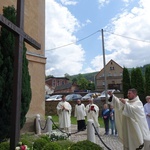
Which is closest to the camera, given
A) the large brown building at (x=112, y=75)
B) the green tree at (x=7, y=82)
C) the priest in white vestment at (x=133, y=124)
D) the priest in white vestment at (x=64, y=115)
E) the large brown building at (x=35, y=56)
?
the priest in white vestment at (x=133, y=124)

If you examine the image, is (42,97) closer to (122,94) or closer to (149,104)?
(149,104)

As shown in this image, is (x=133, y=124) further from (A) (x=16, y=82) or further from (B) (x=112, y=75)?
(B) (x=112, y=75)

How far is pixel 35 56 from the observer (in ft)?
39.7

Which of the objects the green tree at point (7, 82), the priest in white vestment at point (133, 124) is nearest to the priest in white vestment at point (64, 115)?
the green tree at point (7, 82)

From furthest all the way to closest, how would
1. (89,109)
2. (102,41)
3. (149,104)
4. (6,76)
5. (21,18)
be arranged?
1. (102,41)
2. (89,109)
3. (149,104)
4. (6,76)
5. (21,18)

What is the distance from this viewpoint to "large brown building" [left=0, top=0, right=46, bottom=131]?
467 inches

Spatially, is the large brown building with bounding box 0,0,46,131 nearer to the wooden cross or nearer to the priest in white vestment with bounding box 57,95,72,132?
the priest in white vestment with bounding box 57,95,72,132

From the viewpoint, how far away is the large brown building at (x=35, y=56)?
11.9 metres

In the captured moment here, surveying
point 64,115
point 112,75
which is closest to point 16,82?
point 64,115

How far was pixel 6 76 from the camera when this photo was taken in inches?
298

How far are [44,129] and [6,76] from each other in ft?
16.2

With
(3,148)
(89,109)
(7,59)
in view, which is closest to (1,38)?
(7,59)

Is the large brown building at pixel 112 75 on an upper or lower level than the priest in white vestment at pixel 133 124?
upper

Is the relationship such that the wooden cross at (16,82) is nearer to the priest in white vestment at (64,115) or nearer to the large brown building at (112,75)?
the priest in white vestment at (64,115)
